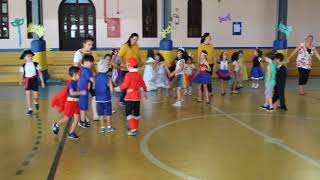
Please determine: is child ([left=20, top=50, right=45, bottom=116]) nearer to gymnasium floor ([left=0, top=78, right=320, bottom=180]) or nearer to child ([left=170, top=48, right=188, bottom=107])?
gymnasium floor ([left=0, top=78, right=320, bottom=180])

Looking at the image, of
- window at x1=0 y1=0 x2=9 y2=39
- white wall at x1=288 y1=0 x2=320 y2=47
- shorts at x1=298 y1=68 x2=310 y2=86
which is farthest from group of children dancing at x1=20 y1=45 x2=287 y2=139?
window at x1=0 y1=0 x2=9 y2=39

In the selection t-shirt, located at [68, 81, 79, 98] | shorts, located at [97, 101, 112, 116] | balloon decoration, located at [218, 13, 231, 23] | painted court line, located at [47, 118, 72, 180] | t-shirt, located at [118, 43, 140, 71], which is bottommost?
painted court line, located at [47, 118, 72, 180]

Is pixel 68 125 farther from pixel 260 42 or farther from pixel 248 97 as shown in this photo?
pixel 260 42

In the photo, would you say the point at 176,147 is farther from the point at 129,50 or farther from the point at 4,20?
the point at 4,20

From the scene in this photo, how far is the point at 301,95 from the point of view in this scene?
12.2 metres

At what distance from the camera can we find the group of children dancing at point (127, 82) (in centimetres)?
726

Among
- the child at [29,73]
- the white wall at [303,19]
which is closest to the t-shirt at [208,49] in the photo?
the child at [29,73]

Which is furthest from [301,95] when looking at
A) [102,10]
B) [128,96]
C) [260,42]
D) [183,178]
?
[102,10]

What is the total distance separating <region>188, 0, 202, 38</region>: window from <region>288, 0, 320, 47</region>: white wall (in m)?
4.66

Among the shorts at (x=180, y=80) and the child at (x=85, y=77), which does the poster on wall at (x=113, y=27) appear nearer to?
the shorts at (x=180, y=80)

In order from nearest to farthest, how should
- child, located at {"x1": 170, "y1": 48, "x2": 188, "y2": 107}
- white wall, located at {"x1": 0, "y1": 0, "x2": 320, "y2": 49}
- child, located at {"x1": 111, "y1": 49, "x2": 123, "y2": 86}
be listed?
child, located at {"x1": 111, "y1": 49, "x2": 123, "y2": 86} → child, located at {"x1": 170, "y1": 48, "x2": 188, "y2": 107} → white wall, located at {"x1": 0, "y1": 0, "x2": 320, "y2": 49}

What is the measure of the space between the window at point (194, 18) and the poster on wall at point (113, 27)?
358cm

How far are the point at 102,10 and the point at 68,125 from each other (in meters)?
12.6

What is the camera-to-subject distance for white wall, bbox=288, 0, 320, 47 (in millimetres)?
21234
